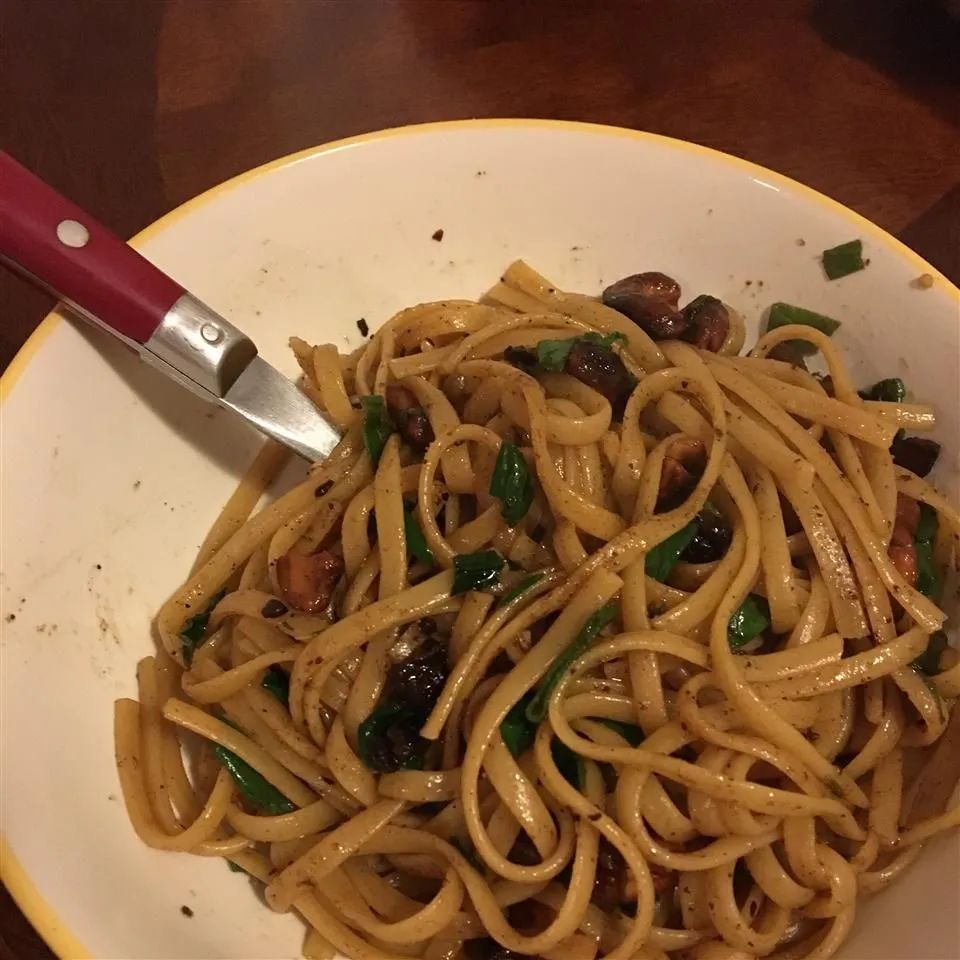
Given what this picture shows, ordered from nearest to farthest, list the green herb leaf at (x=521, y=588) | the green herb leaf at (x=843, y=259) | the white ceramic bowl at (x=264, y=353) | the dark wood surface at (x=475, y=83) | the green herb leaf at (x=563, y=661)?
the white ceramic bowl at (x=264, y=353) → the green herb leaf at (x=563, y=661) → the green herb leaf at (x=521, y=588) → the green herb leaf at (x=843, y=259) → the dark wood surface at (x=475, y=83)

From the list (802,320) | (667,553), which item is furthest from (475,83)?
(667,553)

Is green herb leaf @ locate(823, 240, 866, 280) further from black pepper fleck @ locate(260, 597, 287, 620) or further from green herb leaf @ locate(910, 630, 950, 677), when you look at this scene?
black pepper fleck @ locate(260, 597, 287, 620)

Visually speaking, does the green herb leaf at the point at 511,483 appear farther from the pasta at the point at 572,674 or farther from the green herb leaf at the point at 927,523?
the green herb leaf at the point at 927,523

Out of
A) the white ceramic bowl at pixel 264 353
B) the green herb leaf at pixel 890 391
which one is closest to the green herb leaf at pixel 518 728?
the white ceramic bowl at pixel 264 353

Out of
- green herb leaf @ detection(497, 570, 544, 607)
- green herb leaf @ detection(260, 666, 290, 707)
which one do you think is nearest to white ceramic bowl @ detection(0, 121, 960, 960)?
green herb leaf @ detection(260, 666, 290, 707)

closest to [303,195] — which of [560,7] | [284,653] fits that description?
[284,653]

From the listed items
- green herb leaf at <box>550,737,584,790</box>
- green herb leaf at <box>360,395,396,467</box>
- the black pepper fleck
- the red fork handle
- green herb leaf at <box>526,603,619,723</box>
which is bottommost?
green herb leaf at <box>550,737,584,790</box>
